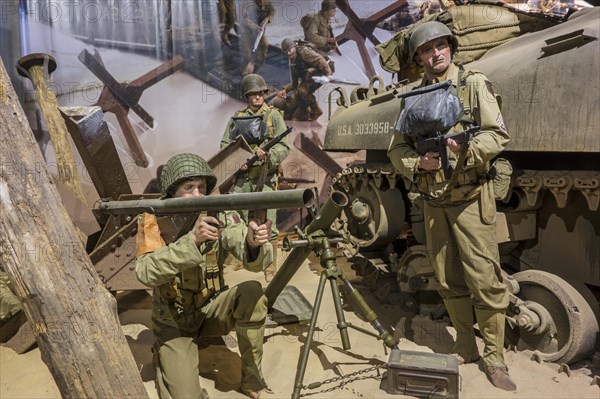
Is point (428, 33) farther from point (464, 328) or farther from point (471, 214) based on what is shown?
point (464, 328)

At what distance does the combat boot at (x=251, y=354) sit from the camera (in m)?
3.27

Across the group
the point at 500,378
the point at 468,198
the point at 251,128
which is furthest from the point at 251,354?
the point at 251,128

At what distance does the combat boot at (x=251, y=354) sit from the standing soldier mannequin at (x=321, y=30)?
6520 mm

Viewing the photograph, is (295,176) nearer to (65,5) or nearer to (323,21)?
(323,21)

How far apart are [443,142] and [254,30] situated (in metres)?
6.33

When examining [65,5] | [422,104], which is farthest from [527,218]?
[65,5]

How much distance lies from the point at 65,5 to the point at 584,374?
8.52 m

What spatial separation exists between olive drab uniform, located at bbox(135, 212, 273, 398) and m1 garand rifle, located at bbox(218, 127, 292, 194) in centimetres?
178

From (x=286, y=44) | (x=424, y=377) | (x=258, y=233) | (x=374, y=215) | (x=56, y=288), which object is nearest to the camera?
(x=56, y=288)

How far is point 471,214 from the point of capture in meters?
3.34

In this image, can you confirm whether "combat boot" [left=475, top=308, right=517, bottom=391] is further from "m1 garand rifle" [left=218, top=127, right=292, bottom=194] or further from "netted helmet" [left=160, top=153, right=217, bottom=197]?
"m1 garand rifle" [left=218, top=127, right=292, bottom=194]

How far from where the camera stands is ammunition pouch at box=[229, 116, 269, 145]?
5703 millimetres

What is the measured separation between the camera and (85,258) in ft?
8.06

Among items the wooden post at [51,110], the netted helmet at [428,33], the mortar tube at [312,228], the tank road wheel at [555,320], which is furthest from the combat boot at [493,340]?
Result: the wooden post at [51,110]
